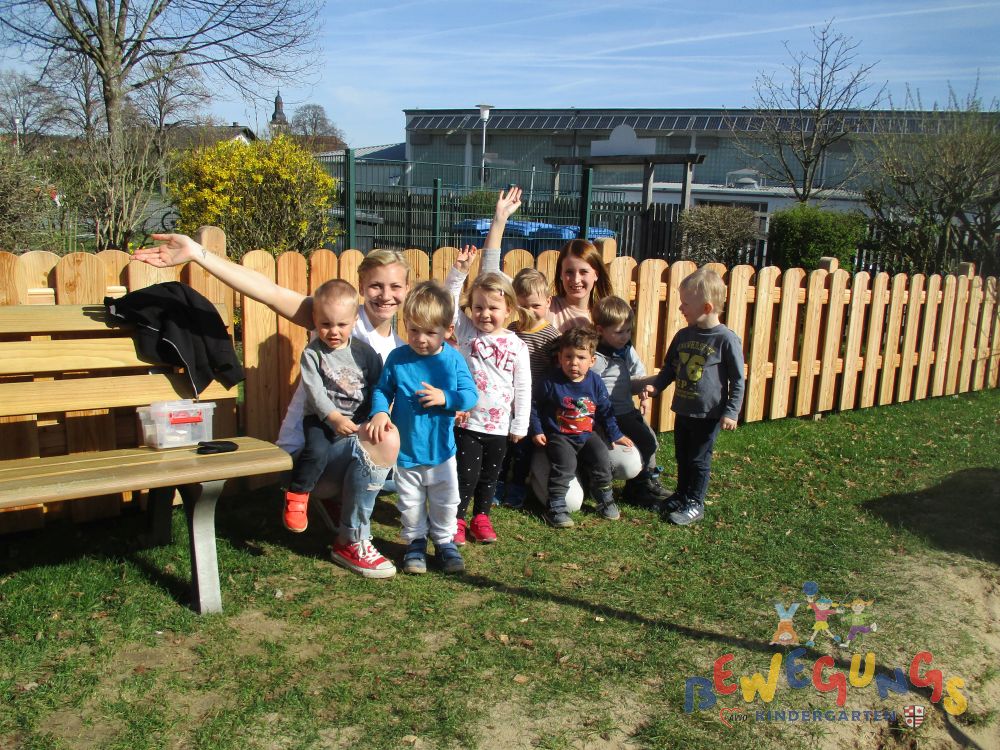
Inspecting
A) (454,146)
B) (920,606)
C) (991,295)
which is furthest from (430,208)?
(454,146)

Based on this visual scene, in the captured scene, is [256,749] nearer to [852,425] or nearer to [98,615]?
[98,615]

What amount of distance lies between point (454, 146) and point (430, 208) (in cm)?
2732

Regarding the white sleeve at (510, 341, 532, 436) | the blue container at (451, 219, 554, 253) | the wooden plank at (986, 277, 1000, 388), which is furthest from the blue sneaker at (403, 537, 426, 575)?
the blue container at (451, 219, 554, 253)

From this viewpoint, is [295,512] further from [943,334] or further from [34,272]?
[943,334]

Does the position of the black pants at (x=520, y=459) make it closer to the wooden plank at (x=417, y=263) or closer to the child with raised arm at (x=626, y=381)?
the child with raised arm at (x=626, y=381)

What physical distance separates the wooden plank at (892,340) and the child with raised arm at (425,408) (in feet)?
19.3

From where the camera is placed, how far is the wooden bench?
3281 mm

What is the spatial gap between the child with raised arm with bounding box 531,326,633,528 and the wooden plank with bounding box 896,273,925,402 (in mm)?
5097

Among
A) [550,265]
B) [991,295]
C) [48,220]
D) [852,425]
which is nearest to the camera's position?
[550,265]

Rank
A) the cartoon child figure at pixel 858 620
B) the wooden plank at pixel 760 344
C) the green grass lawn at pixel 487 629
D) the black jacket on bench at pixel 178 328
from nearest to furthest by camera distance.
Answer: the green grass lawn at pixel 487 629 → the cartoon child figure at pixel 858 620 → the black jacket on bench at pixel 178 328 → the wooden plank at pixel 760 344

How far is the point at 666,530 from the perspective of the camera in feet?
16.3

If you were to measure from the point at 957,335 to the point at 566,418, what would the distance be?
21.2ft

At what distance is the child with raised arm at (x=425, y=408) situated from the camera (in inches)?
161

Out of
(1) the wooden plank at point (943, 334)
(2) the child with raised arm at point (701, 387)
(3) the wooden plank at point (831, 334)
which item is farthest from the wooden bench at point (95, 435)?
(1) the wooden plank at point (943, 334)
